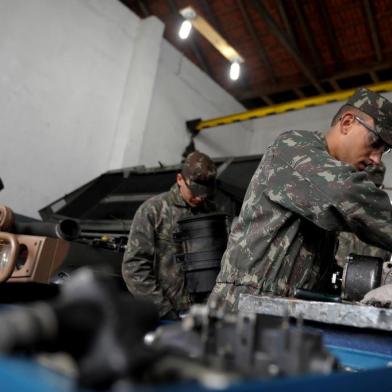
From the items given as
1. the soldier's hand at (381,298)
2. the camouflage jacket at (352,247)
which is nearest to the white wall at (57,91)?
the camouflage jacket at (352,247)

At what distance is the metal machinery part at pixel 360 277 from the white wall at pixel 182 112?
391 cm

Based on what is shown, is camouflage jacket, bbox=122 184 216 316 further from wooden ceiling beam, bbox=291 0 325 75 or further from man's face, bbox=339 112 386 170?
wooden ceiling beam, bbox=291 0 325 75

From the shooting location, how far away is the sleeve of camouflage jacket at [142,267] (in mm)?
2443

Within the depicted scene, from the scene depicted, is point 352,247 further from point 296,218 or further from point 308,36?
point 308,36

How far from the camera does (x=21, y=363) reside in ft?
1.09

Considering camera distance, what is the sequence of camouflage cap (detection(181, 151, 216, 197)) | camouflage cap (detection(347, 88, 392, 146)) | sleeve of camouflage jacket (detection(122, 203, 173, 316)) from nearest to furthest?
camouflage cap (detection(347, 88, 392, 146)) < sleeve of camouflage jacket (detection(122, 203, 173, 316)) < camouflage cap (detection(181, 151, 216, 197))

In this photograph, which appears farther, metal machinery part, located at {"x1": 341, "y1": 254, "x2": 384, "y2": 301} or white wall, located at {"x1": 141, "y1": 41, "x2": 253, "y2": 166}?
white wall, located at {"x1": 141, "y1": 41, "x2": 253, "y2": 166}

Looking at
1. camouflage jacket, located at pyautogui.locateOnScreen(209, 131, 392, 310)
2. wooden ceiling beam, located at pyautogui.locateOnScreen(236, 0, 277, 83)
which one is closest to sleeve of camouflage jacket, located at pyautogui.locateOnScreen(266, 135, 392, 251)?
camouflage jacket, located at pyautogui.locateOnScreen(209, 131, 392, 310)

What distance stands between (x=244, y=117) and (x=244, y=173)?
2114 millimetres

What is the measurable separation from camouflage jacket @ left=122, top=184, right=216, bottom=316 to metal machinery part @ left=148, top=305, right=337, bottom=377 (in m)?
2.01

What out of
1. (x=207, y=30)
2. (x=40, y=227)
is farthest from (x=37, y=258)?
(x=207, y=30)

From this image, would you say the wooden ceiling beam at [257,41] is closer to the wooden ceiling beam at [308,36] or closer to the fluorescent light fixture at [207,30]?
the wooden ceiling beam at [308,36]

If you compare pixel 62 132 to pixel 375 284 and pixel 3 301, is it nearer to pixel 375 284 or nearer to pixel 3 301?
pixel 3 301

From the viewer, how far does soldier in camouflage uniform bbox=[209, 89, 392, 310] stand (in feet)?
4.08
